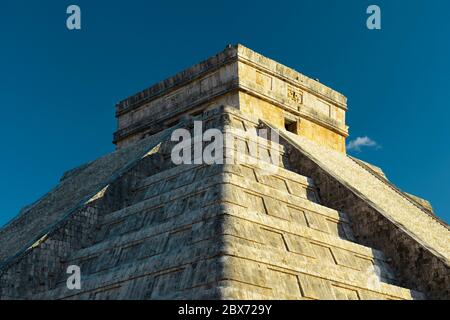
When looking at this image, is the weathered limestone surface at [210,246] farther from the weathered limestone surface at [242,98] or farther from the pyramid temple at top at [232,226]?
the weathered limestone surface at [242,98]

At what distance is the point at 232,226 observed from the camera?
39.6 feet

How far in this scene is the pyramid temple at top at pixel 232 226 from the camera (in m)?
11.8

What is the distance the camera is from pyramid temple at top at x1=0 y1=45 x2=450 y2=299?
463 inches

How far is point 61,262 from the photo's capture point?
14.4 metres

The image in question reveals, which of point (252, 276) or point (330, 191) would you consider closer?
point (252, 276)

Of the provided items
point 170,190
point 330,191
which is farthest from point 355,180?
point 170,190

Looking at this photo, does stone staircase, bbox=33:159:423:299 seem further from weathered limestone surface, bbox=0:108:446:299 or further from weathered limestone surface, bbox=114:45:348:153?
weathered limestone surface, bbox=114:45:348:153

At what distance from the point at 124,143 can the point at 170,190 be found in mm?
9608

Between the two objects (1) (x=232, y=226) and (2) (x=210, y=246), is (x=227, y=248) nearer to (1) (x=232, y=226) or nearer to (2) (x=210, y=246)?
(2) (x=210, y=246)

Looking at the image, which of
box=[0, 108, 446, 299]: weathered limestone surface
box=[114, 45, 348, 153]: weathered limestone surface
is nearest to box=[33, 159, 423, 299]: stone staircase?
box=[0, 108, 446, 299]: weathered limestone surface
